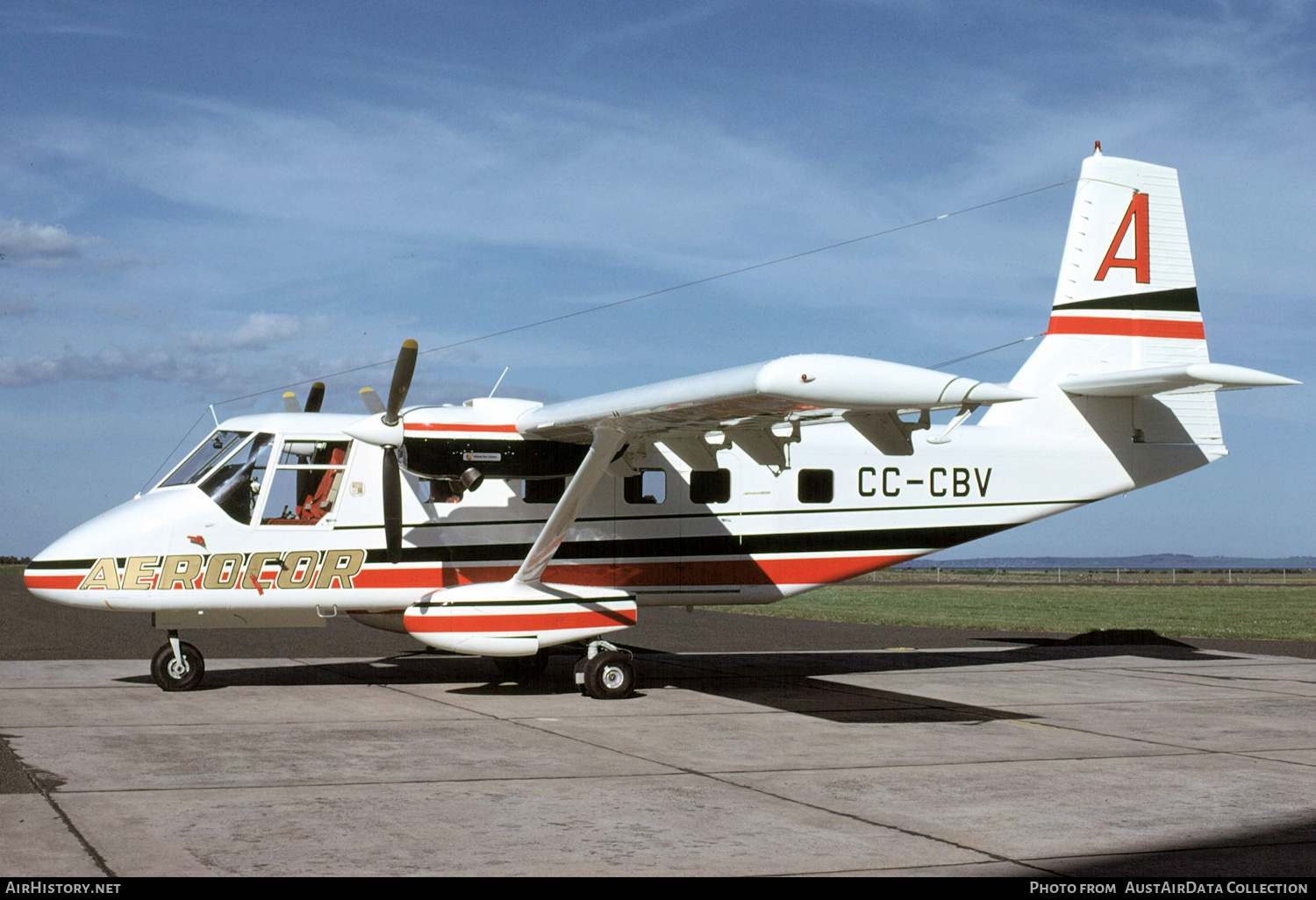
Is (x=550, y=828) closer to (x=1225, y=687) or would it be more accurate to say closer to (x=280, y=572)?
(x=280, y=572)

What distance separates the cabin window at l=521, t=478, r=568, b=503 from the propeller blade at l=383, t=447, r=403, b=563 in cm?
158

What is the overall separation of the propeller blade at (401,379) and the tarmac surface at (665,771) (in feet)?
10.3

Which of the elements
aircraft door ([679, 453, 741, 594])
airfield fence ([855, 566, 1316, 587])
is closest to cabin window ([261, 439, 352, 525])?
aircraft door ([679, 453, 741, 594])

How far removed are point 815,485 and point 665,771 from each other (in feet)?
22.9

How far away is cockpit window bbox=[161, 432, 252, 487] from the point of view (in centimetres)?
1402

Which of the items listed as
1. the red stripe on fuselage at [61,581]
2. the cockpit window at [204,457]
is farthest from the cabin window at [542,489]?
the red stripe on fuselage at [61,581]

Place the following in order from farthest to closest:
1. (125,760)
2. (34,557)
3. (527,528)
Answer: (527,528)
(34,557)
(125,760)

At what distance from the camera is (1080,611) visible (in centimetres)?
3578

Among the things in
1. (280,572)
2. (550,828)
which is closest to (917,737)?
(550,828)

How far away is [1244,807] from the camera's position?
8133 mm

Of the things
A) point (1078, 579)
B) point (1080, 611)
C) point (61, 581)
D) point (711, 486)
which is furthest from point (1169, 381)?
point (1078, 579)

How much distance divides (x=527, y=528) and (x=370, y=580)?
6.30 feet

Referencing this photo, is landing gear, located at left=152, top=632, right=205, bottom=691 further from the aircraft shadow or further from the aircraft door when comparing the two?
the aircraft door

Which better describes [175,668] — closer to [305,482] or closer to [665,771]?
[305,482]
